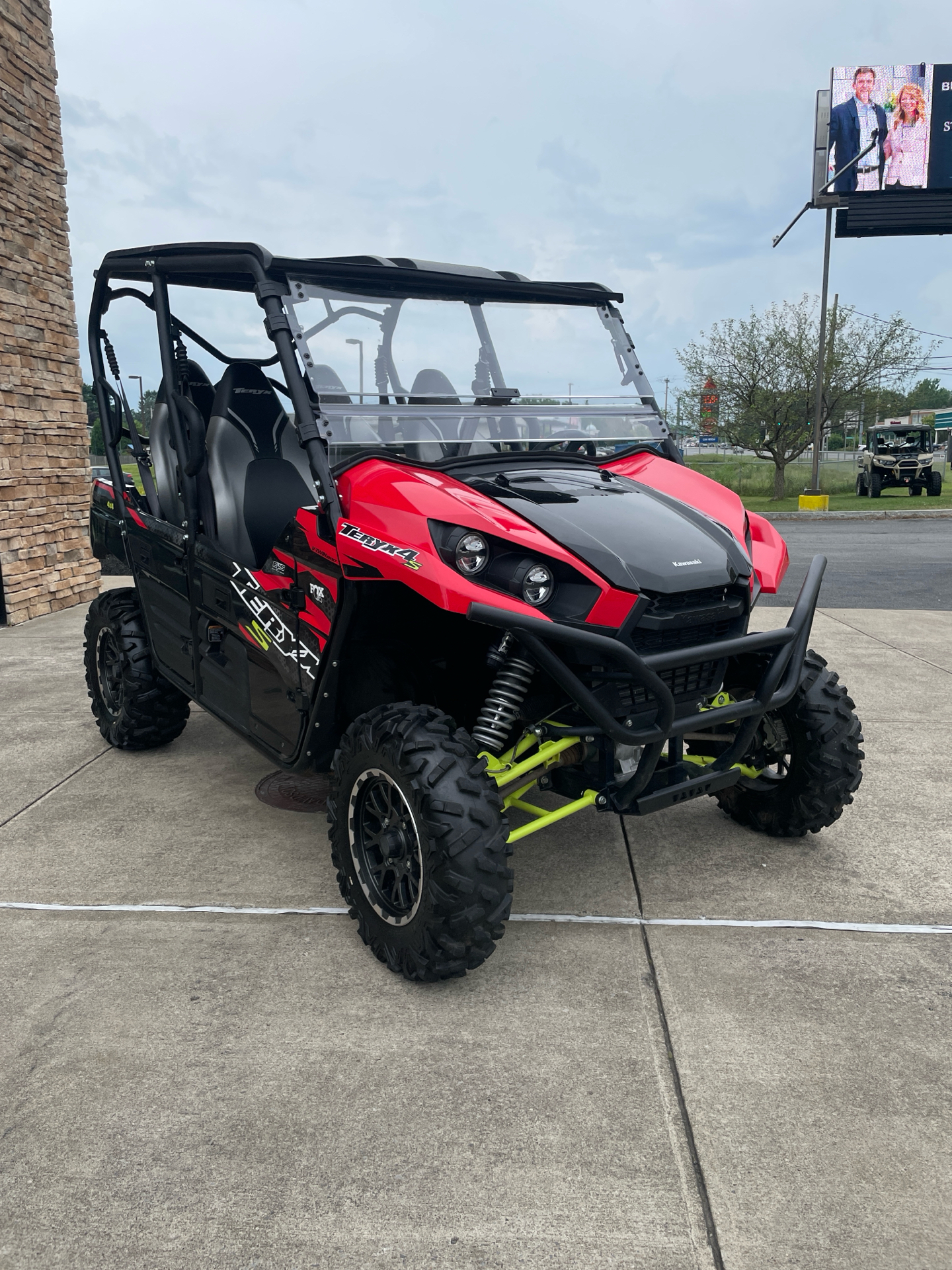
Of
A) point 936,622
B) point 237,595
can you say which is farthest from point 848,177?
point 237,595

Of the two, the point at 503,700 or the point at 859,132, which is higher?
the point at 859,132

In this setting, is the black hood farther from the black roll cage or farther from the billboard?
the billboard

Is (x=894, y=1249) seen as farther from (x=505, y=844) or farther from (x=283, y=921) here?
(x=283, y=921)

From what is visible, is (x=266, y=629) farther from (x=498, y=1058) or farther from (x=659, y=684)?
(x=498, y=1058)

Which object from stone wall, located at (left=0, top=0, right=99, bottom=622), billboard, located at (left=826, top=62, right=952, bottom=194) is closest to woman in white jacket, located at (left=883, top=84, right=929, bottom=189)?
billboard, located at (left=826, top=62, right=952, bottom=194)

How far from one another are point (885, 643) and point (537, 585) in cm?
565

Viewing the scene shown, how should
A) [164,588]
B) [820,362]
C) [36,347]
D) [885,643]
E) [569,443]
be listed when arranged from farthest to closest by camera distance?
[820,362], [36,347], [885,643], [164,588], [569,443]

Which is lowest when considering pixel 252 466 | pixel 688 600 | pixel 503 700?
pixel 503 700

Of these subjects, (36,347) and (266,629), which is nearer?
(266,629)

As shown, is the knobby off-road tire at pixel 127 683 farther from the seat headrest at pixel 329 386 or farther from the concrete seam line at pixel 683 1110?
the concrete seam line at pixel 683 1110

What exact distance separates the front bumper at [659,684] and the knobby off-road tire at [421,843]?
0.35m

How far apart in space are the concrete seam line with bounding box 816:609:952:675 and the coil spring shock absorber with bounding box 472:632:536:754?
15.3 ft

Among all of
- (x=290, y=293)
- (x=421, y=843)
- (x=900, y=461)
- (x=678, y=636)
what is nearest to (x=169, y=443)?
(x=290, y=293)

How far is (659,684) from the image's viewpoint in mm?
2566
